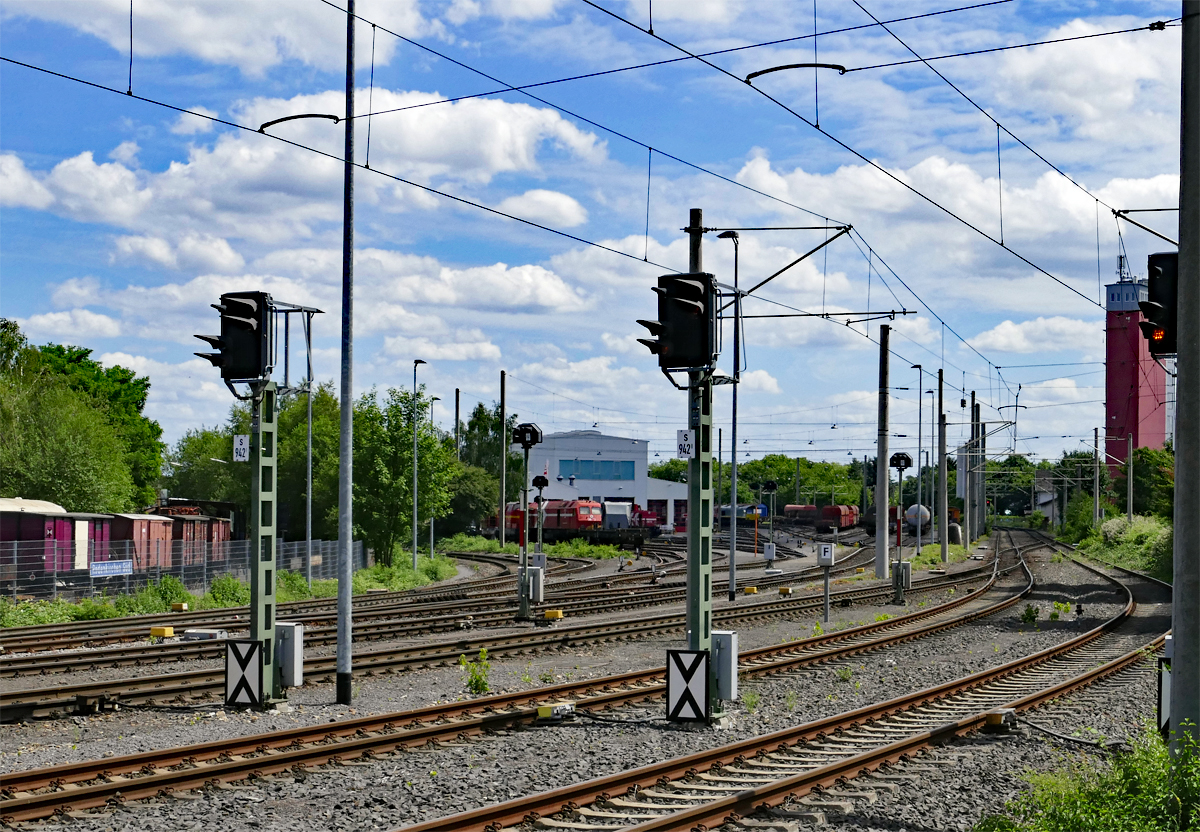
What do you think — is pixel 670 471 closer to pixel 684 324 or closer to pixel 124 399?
pixel 124 399

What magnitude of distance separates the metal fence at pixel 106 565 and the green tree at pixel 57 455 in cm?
1508

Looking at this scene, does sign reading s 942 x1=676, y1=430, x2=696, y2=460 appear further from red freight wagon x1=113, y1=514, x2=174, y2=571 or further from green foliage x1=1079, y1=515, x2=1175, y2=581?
green foliage x1=1079, y1=515, x2=1175, y2=581

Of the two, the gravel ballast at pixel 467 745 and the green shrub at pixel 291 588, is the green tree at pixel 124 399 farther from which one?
the gravel ballast at pixel 467 745

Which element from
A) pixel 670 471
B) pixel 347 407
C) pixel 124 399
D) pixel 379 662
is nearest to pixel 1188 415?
pixel 347 407

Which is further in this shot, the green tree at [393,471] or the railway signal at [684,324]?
the green tree at [393,471]

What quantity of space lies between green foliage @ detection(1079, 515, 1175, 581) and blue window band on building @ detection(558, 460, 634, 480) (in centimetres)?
5247

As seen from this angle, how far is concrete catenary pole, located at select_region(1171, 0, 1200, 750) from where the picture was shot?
931cm

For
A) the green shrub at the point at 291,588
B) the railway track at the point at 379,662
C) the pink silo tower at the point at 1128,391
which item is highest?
the pink silo tower at the point at 1128,391

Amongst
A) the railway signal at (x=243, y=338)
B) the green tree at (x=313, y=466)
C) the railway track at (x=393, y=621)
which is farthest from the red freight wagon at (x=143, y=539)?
the railway signal at (x=243, y=338)

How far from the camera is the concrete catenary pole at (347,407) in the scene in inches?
648

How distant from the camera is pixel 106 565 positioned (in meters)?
35.6

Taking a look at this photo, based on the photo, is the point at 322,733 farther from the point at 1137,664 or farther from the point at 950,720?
the point at 1137,664

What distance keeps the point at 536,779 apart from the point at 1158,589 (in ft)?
124

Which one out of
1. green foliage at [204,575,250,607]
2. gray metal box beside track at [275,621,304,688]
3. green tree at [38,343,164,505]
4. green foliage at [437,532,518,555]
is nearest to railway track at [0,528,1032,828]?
gray metal box beside track at [275,621,304,688]
